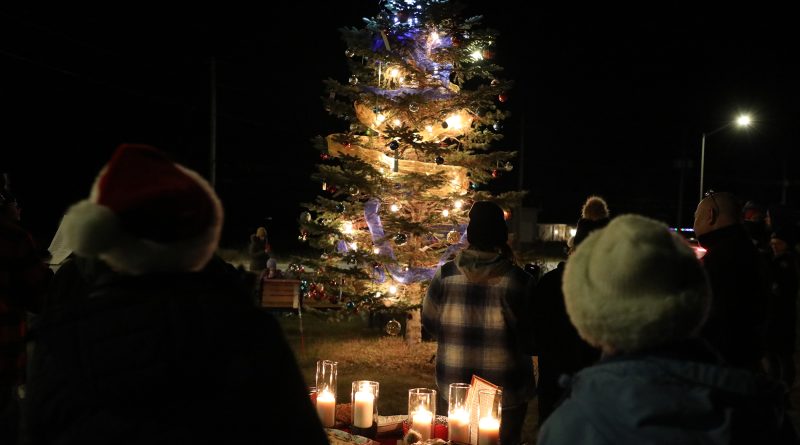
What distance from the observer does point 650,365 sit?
5.20ft

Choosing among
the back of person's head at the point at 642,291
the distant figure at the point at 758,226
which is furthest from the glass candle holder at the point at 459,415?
the distant figure at the point at 758,226

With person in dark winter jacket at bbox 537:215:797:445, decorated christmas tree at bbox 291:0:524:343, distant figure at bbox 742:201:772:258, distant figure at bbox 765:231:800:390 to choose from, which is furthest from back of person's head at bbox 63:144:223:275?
decorated christmas tree at bbox 291:0:524:343

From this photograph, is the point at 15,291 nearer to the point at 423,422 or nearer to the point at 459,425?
the point at 423,422

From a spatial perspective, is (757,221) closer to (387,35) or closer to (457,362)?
(457,362)

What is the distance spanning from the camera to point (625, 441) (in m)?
1.53

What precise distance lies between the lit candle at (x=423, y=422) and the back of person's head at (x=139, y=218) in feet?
6.17

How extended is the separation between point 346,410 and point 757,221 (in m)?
5.43

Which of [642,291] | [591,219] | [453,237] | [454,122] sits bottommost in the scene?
[453,237]

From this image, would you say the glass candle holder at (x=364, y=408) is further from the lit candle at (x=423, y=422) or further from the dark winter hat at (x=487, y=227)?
the dark winter hat at (x=487, y=227)

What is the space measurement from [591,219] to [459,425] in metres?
2.13

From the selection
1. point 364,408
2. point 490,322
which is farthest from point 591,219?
point 364,408

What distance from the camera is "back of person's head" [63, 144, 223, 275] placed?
5.23 ft

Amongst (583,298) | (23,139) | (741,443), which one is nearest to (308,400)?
(583,298)

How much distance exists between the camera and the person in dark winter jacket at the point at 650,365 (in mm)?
1511
